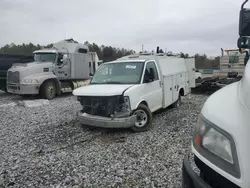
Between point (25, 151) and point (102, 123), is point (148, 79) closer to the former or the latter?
point (102, 123)

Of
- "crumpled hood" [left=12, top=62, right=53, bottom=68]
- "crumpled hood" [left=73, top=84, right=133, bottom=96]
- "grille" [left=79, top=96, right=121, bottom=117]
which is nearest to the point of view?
"crumpled hood" [left=73, top=84, right=133, bottom=96]

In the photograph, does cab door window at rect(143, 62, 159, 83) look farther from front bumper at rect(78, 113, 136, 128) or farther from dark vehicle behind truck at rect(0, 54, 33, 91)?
dark vehicle behind truck at rect(0, 54, 33, 91)

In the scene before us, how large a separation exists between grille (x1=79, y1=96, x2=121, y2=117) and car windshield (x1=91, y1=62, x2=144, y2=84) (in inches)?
34.4

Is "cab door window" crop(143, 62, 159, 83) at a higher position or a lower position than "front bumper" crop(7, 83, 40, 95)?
higher

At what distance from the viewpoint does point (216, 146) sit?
1370mm

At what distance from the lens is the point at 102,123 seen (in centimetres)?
509

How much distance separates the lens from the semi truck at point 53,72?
423 inches

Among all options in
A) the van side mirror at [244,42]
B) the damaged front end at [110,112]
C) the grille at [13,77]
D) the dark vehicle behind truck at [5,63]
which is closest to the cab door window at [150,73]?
the damaged front end at [110,112]

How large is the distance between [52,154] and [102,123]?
133cm

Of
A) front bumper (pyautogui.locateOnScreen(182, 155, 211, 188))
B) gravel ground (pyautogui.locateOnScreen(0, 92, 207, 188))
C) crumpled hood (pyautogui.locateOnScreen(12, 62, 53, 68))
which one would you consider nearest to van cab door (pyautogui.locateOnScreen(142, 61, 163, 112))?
gravel ground (pyautogui.locateOnScreen(0, 92, 207, 188))

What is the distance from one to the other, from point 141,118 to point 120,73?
1.49 metres

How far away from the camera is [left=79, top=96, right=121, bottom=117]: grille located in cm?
511

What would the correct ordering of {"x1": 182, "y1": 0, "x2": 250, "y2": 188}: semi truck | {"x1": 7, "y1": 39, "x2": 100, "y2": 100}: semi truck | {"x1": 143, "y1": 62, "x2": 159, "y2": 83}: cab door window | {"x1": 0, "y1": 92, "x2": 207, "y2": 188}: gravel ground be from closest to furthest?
{"x1": 182, "y1": 0, "x2": 250, "y2": 188}: semi truck, {"x1": 0, "y1": 92, "x2": 207, "y2": 188}: gravel ground, {"x1": 143, "y1": 62, "x2": 159, "y2": 83}: cab door window, {"x1": 7, "y1": 39, "x2": 100, "y2": 100}: semi truck

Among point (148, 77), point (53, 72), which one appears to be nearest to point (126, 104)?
Answer: point (148, 77)
